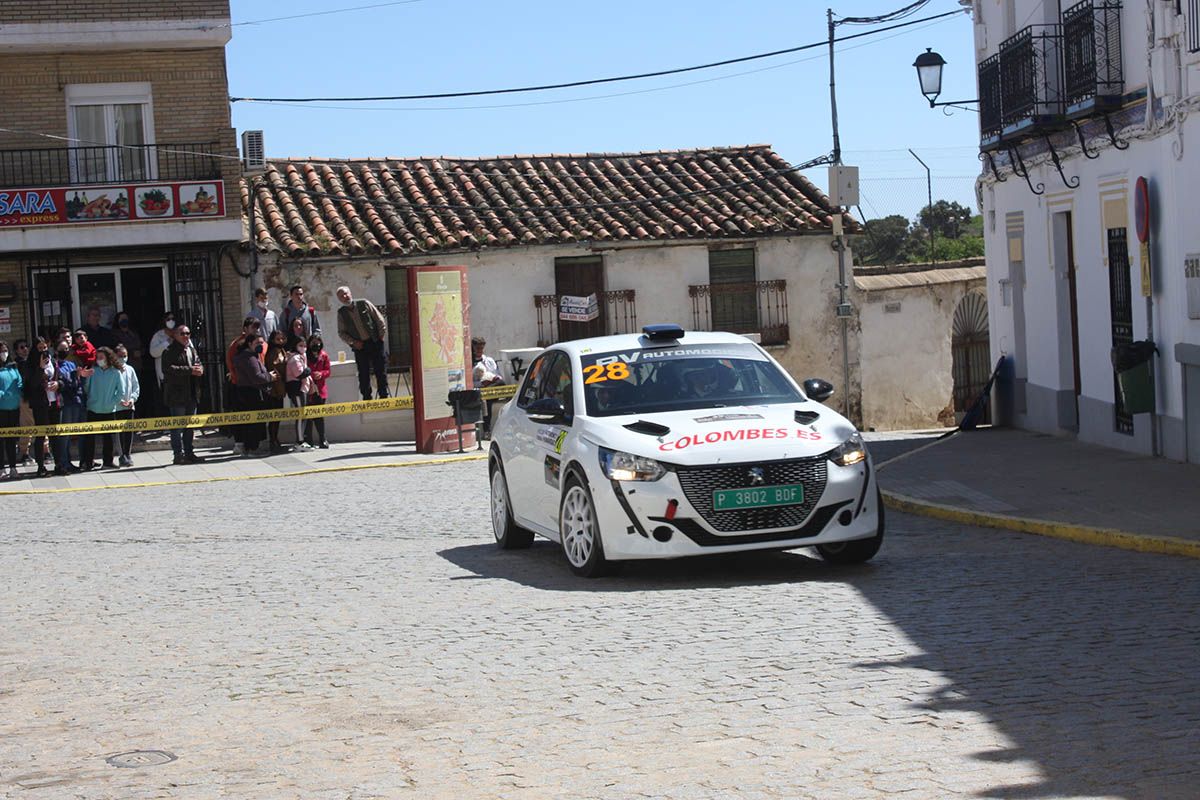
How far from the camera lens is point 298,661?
8930 millimetres

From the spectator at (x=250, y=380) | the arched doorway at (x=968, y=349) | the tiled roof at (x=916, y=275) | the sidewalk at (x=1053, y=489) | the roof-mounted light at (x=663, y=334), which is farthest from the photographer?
the arched doorway at (x=968, y=349)

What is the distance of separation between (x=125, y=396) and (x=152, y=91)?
21.9 ft

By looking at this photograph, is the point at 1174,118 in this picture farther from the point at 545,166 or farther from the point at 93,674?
the point at 545,166

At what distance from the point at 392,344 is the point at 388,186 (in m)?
3.74

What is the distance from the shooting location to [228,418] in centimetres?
2380

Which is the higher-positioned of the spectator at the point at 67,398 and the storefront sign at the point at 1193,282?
the storefront sign at the point at 1193,282

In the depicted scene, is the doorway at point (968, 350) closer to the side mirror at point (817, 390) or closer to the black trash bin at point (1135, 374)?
the black trash bin at point (1135, 374)

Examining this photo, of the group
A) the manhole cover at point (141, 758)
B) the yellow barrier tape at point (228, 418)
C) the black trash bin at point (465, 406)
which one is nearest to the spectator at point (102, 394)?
the yellow barrier tape at point (228, 418)

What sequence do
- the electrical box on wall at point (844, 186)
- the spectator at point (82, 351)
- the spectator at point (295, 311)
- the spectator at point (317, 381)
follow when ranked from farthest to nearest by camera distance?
the electrical box on wall at point (844, 186) → the spectator at point (295, 311) → the spectator at point (317, 381) → the spectator at point (82, 351)

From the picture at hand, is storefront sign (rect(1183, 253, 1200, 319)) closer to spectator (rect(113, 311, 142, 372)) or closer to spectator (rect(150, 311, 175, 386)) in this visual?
spectator (rect(150, 311, 175, 386))

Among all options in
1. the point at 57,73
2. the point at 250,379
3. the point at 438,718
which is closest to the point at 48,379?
the point at 250,379

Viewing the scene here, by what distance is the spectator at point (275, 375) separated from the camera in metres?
24.3

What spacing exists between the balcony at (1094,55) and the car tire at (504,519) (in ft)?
28.8

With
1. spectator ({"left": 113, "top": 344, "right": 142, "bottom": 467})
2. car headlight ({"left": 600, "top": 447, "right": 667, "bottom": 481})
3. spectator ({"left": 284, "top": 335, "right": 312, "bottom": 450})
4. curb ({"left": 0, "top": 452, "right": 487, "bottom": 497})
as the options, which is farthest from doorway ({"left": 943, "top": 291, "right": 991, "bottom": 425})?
car headlight ({"left": 600, "top": 447, "right": 667, "bottom": 481})
